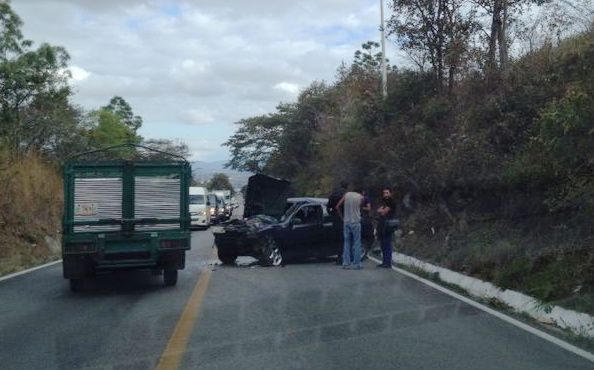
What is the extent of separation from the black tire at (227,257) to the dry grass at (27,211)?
4.79m

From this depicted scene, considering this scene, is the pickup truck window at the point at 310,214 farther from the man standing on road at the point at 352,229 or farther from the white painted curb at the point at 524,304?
the white painted curb at the point at 524,304

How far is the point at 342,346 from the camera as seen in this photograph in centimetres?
721

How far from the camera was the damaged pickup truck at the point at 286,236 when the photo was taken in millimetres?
15312

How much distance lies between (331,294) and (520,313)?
9.65 feet

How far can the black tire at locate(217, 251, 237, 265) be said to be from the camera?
15755mm

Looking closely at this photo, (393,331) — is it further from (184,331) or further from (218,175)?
(218,175)

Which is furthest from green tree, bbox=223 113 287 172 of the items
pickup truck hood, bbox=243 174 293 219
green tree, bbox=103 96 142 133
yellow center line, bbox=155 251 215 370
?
yellow center line, bbox=155 251 215 370

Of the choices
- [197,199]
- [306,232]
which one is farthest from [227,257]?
[197,199]

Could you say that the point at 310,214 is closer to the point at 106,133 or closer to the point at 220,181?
the point at 106,133

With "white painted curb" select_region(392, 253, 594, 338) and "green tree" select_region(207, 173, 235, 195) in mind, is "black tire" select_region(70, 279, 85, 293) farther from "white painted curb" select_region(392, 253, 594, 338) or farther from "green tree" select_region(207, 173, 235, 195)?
"green tree" select_region(207, 173, 235, 195)

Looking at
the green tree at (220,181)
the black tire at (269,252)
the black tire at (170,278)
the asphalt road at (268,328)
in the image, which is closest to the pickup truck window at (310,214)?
the black tire at (269,252)

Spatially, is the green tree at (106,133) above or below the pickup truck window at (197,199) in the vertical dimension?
above

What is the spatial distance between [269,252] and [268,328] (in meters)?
7.18

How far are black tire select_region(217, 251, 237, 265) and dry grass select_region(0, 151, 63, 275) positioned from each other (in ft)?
15.7
